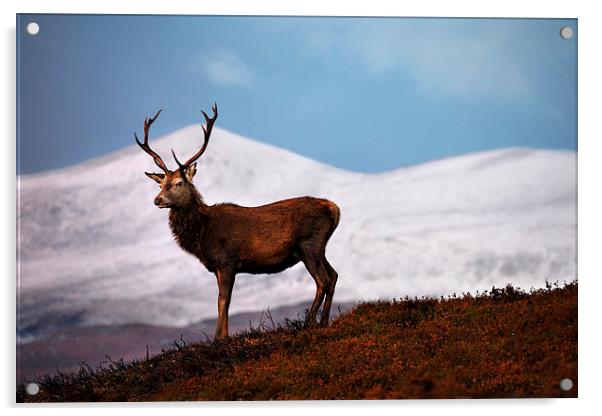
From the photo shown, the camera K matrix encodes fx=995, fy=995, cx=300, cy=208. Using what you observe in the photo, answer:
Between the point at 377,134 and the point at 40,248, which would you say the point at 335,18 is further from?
the point at 40,248

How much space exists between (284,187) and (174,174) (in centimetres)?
120

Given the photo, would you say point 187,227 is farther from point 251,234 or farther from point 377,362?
point 377,362

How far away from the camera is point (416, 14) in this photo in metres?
10.3

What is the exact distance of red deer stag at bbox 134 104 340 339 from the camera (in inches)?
408

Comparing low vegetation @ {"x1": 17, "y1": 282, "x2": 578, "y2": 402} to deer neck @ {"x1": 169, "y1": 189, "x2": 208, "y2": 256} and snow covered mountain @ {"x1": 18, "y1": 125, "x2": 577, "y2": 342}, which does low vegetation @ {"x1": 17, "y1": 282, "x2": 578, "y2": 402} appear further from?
deer neck @ {"x1": 169, "y1": 189, "x2": 208, "y2": 256}

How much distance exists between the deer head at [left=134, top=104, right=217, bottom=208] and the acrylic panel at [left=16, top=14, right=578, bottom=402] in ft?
0.08

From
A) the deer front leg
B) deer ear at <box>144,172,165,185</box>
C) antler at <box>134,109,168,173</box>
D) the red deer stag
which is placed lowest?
the deer front leg

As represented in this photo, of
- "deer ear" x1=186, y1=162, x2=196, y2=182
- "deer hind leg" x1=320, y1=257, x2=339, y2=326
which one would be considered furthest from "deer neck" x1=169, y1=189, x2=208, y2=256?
"deer hind leg" x1=320, y1=257, x2=339, y2=326

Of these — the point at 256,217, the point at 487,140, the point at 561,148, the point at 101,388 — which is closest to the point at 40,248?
the point at 101,388

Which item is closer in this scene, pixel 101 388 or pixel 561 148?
pixel 101 388

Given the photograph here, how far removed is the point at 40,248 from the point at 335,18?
3797 mm

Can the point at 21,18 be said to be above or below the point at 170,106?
above

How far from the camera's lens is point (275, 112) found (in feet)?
34.8

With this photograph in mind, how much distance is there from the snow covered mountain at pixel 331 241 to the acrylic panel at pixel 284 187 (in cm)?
2
